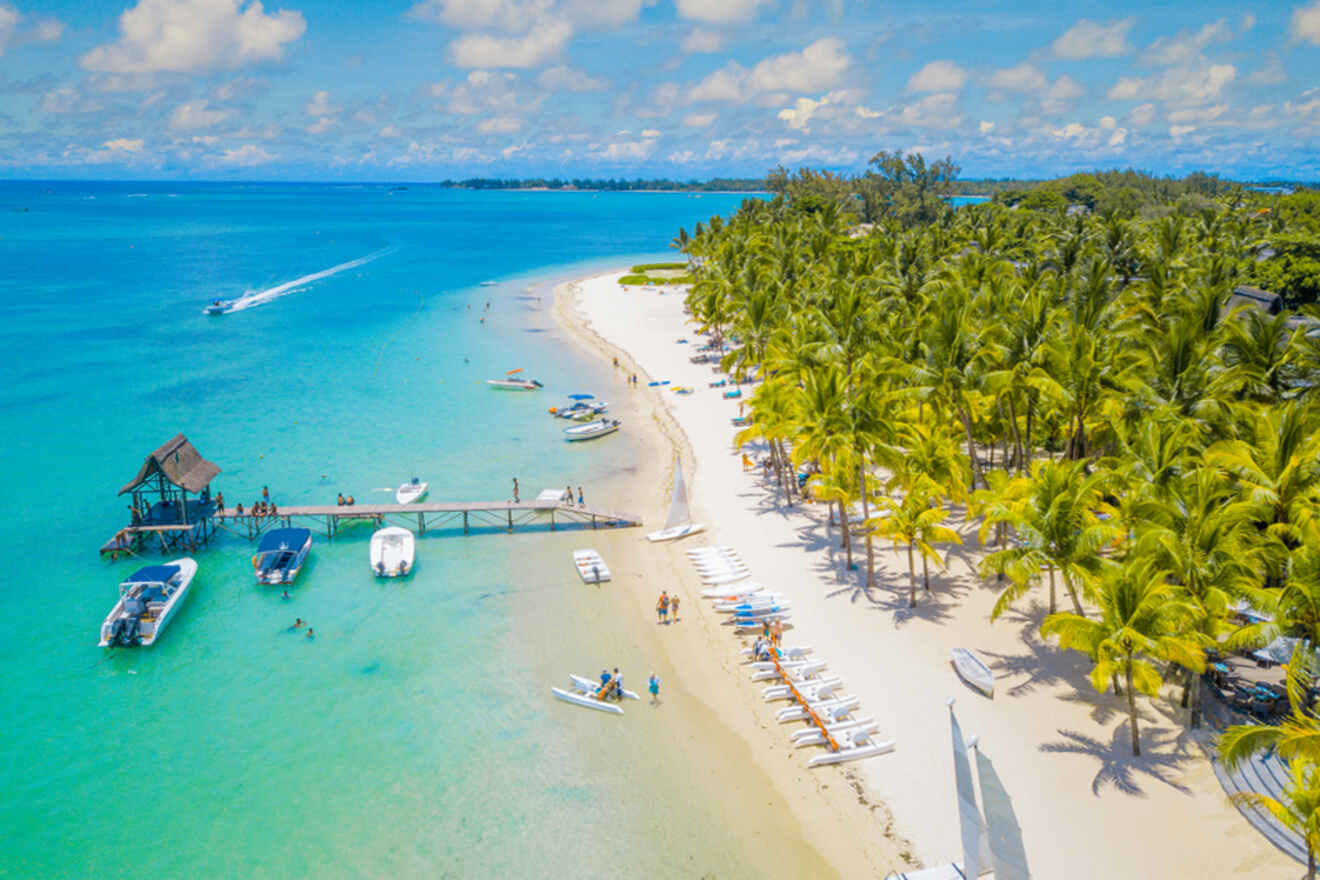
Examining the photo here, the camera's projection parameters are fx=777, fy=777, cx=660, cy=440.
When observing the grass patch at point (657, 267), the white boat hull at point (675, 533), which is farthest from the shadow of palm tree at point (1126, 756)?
the grass patch at point (657, 267)

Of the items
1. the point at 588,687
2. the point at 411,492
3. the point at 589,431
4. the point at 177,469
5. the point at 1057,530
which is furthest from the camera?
the point at 589,431

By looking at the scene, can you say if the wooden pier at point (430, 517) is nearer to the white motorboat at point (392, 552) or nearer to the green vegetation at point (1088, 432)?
the white motorboat at point (392, 552)

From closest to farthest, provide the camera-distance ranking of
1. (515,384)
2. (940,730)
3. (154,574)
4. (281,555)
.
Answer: (940,730) < (154,574) < (281,555) < (515,384)

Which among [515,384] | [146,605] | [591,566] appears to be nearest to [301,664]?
[146,605]

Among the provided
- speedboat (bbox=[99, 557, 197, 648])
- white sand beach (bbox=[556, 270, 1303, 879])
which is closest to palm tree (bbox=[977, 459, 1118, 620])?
Answer: white sand beach (bbox=[556, 270, 1303, 879])

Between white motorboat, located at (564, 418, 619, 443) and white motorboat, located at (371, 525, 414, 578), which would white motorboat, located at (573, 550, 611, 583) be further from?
white motorboat, located at (564, 418, 619, 443)

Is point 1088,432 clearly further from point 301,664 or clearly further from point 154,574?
point 154,574
